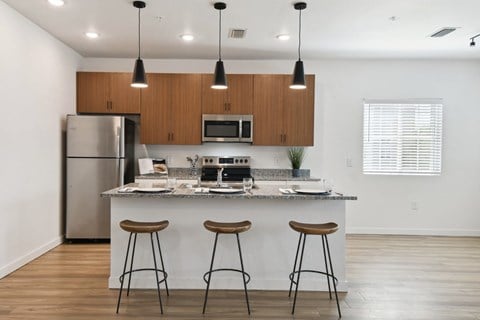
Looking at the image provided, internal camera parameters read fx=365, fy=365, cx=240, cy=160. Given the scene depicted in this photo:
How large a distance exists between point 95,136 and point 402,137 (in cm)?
442

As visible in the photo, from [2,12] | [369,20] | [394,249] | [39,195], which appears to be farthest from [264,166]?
[2,12]

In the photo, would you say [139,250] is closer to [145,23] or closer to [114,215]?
[114,215]

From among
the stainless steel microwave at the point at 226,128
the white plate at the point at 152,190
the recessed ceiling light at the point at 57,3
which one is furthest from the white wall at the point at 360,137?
the white plate at the point at 152,190

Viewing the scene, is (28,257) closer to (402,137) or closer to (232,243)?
(232,243)

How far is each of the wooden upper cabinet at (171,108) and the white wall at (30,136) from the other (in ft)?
3.57

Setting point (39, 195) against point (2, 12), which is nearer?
point (2, 12)

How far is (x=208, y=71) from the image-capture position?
220 inches

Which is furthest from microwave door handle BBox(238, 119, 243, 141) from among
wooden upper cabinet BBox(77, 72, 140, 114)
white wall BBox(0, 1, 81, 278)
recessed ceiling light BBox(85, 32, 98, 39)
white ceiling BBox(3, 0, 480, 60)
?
white wall BBox(0, 1, 81, 278)

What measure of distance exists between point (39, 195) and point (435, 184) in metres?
5.42

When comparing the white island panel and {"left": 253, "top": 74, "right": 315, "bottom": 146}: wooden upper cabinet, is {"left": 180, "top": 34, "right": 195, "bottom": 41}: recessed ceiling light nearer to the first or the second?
{"left": 253, "top": 74, "right": 315, "bottom": 146}: wooden upper cabinet

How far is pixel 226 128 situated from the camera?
5.24 metres

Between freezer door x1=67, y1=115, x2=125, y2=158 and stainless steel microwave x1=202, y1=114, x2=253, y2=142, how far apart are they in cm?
115

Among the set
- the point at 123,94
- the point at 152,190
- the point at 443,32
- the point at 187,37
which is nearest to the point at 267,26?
the point at 187,37

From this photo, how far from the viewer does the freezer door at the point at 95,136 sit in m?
4.79
